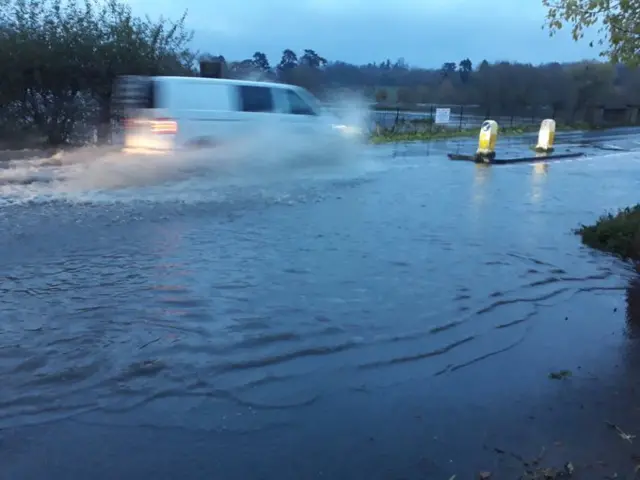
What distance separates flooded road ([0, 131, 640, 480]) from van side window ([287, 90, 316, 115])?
197 inches

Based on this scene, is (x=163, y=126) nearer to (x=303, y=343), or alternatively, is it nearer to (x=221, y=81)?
(x=221, y=81)

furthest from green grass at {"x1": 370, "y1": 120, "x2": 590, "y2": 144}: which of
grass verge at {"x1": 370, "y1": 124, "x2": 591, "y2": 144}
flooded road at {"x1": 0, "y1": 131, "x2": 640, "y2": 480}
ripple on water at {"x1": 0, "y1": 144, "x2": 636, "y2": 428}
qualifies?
ripple on water at {"x1": 0, "y1": 144, "x2": 636, "y2": 428}

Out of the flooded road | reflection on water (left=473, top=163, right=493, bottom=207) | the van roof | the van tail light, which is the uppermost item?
the van roof

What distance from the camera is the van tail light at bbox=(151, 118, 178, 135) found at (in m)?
13.1

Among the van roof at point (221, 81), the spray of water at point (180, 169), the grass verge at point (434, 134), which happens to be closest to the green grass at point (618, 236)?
the spray of water at point (180, 169)

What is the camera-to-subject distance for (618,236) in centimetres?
891

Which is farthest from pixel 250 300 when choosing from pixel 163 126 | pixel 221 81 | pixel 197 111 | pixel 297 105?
pixel 297 105

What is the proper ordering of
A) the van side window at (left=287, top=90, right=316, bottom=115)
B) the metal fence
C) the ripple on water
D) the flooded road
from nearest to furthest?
1. the flooded road
2. the ripple on water
3. the van side window at (left=287, top=90, right=316, bottom=115)
4. the metal fence

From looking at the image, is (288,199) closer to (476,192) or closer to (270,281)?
(476,192)

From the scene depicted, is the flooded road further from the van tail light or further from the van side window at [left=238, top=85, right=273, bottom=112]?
the van side window at [left=238, top=85, right=273, bottom=112]

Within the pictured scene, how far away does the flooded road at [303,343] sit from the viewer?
3.73 m

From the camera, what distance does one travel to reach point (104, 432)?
387 centimetres

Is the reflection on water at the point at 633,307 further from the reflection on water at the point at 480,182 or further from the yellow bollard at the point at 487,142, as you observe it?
the yellow bollard at the point at 487,142

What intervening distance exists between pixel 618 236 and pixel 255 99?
844 centimetres
